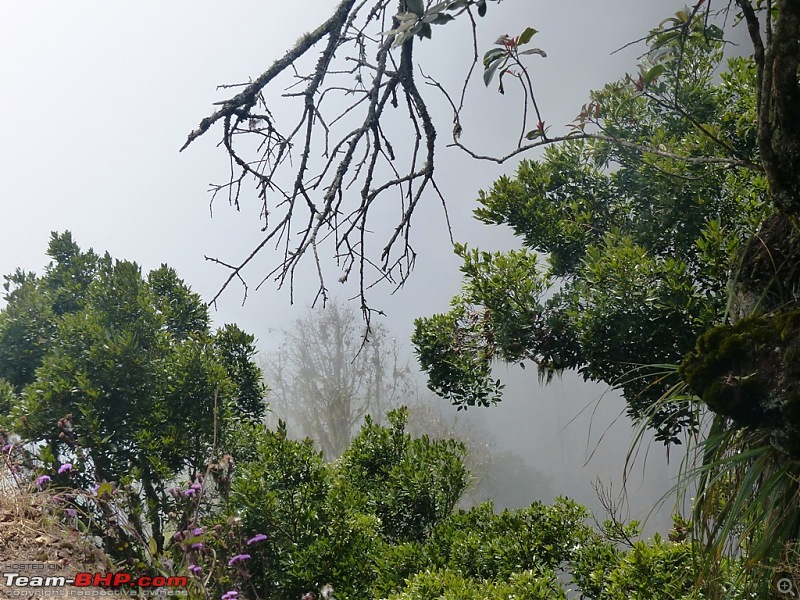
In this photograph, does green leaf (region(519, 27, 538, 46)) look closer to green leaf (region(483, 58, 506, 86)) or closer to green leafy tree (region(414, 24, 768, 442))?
green leaf (region(483, 58, 506, 86))

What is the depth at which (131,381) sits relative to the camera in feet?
11.2

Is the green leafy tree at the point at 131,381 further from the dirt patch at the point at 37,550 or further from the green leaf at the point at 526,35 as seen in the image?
the green leaf at the point at 526,35

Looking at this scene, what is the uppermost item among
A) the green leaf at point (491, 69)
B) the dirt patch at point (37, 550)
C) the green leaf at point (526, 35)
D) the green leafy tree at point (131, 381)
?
the green leafy tree at point (131, 381)

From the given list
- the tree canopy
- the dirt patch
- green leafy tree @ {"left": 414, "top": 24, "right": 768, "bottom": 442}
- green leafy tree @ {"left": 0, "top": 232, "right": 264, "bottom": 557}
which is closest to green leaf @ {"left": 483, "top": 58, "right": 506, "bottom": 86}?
the tree canopy

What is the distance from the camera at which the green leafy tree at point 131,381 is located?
3.20m

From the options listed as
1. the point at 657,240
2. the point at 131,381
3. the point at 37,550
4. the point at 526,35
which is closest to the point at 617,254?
the point at 657,240

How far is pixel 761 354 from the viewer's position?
944 millimetres

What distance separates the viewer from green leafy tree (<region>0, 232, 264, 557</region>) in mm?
3197

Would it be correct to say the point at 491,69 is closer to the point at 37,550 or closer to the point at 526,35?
the point at 526,35

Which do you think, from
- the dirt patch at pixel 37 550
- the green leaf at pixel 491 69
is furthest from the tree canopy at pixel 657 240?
the dirt patch at pixel 37 550

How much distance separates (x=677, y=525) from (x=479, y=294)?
1.29 metres

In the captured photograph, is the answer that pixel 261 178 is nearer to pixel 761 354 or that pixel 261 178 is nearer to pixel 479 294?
pixel 761 354

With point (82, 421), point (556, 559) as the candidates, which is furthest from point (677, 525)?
point (82, 421)

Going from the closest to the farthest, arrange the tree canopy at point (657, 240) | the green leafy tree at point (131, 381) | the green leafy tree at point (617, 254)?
the tree canopy at point (657, 240) < the green leafy tree at point (617, 254) < the green leafy tree at point (131, 381)
